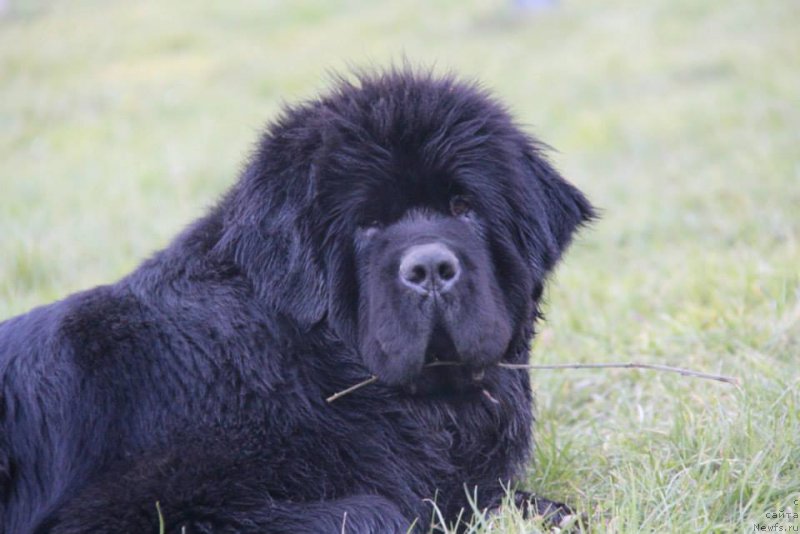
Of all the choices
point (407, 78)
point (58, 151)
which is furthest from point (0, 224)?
point (407, 78)

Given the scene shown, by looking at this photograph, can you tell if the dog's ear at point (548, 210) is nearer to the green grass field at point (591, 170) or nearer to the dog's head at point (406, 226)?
the dog's head at point (406, 226)

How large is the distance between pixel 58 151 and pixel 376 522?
869cm

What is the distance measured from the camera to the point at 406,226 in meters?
3.07

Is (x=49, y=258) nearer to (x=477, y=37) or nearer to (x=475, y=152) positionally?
(x=475, y=152)

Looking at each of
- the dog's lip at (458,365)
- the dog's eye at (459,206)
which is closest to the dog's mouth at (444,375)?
the dog's lip at (458,365)

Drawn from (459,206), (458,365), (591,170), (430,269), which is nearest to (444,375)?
(458,365)

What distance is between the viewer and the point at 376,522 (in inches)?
111

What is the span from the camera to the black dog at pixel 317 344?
9.34ft

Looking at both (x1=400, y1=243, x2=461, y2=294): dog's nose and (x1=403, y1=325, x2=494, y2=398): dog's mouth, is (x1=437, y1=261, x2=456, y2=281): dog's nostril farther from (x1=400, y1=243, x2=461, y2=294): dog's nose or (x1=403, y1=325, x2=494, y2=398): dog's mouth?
(x1=403, y1=325, x2=494, y2=398): dog's mouth

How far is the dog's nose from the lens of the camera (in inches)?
113

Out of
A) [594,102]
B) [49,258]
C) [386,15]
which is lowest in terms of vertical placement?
[49,258]

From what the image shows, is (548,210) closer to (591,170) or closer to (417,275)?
(417,275)

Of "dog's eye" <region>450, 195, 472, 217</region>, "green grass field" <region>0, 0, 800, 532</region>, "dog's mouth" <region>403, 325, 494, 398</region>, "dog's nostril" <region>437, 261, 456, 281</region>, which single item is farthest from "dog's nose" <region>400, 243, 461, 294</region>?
"green grass field" <region>0, 0, 800, 532</region>

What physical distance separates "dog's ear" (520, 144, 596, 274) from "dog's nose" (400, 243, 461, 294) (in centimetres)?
44
